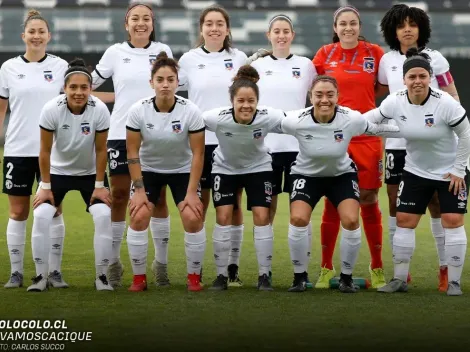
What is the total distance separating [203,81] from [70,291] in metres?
1.77

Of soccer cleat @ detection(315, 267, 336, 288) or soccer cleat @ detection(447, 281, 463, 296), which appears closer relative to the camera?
soccer cleat @ detection(447, 281, 463, 296)

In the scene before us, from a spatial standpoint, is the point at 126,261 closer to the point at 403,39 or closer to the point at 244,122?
the point at 244,122

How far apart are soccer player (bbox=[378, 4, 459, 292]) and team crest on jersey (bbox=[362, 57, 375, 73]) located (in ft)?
0.21

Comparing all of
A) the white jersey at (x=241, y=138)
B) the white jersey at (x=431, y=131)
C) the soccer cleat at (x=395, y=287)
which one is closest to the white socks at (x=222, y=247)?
the white jersey at (x=241, y=138)

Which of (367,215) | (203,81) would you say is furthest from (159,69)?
(367,215)

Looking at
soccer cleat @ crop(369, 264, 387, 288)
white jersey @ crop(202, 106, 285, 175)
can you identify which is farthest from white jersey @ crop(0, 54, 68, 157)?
soccer cleat @ crop(369, 264, 387, 288)

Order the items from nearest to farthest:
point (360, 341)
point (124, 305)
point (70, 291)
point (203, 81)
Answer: point (360, 341)
point (124, 305)
point (70, 291)
point (203, 81)

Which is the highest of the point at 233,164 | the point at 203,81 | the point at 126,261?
the point at 203,81

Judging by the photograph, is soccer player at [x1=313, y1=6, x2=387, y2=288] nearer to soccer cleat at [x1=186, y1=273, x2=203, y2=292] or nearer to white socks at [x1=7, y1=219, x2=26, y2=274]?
soccer cleat at [x1=186, y1=273, x2=203, y2=292]

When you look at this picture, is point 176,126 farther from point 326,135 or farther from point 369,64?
point 369,64

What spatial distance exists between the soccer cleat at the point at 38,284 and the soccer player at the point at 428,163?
7.31 ft

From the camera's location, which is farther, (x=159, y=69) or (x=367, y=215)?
(x=367, y=215)

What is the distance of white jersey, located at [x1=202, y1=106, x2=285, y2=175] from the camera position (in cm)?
771

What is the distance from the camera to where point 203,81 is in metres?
8.12
